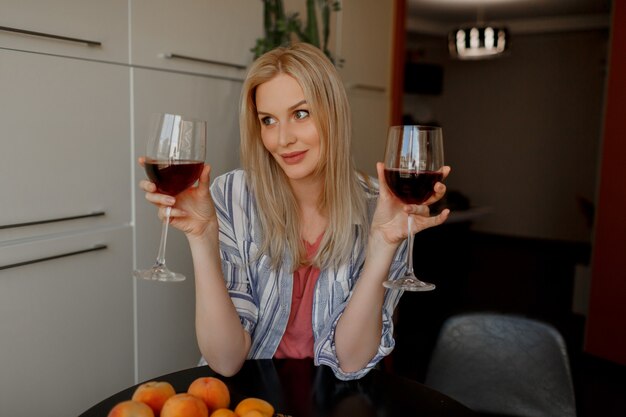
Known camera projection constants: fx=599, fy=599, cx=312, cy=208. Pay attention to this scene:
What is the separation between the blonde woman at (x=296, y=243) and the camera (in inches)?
52.5

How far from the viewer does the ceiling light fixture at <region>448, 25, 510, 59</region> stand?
16.5ft

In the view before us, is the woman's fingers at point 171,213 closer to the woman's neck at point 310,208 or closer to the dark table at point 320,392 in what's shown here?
the dark table at point 320,392

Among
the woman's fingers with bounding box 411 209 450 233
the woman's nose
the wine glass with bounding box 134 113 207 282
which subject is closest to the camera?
the wine glass with bounding box 134 113 207 282

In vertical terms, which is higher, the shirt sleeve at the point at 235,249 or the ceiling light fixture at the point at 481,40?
the ceiling light fixture at the point at 481,40

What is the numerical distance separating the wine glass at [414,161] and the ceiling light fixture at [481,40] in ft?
14.2

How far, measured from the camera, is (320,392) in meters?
1.19

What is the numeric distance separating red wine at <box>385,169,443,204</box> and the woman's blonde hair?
1.30 feet

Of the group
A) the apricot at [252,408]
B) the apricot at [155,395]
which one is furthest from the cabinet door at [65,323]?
the apricot at [252,408]

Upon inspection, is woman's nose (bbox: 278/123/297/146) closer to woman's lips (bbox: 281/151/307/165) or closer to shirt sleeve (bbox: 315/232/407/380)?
woman's lips (bbox: 281/151/307/165)

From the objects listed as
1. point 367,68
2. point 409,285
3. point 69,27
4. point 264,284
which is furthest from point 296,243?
point 367,68

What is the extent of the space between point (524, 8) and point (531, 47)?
1.16m

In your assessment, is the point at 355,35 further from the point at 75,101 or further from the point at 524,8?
the point at 524,8

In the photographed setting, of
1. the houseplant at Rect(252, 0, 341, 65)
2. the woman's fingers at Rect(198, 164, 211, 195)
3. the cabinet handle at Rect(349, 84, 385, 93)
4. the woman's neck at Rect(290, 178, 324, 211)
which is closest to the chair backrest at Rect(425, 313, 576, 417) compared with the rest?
the woman's neck at Rect(290, 178, 324, 211)

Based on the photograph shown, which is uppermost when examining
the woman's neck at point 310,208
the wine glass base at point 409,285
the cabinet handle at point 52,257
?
the woman's neck at point 310,208
